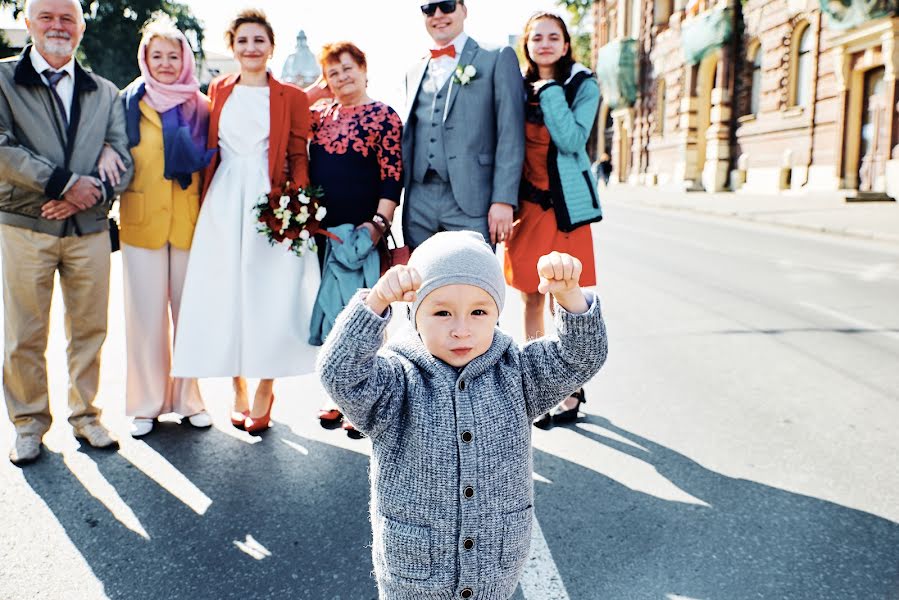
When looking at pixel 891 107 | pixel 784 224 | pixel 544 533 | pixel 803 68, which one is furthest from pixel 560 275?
pixel 803 68

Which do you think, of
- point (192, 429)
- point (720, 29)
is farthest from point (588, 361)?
point (720, 29)

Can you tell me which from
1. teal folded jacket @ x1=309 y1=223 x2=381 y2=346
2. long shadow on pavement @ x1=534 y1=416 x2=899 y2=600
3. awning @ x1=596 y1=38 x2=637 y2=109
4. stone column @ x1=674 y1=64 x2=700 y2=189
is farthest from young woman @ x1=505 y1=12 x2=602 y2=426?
awning @ x1=596 y1=38 x2=637 y2=109

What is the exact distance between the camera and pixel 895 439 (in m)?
4.11

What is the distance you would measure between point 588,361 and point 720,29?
28689mm

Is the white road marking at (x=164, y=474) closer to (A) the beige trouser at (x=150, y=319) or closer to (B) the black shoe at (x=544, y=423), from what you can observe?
(A) the beige trouser at (x=150, y=319)

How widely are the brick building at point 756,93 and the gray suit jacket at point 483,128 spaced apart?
1826 centimetres

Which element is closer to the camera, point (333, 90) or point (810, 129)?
point (333, 90)

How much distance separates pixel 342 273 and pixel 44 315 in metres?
1.48

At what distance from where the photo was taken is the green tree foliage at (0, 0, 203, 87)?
4234 cm

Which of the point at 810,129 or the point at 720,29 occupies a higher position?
the point at 720,29

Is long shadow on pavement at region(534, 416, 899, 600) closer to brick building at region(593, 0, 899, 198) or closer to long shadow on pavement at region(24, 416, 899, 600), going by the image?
long shadow on pavement at region(24, 416, 899, 600)

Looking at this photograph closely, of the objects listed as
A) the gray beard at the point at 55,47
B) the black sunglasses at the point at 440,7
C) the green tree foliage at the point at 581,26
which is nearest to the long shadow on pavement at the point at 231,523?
the gray beard at the point at 55,47

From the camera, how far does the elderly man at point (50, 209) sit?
3707 millimetres

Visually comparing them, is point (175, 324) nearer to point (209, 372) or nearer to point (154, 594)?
point (209, 372)
